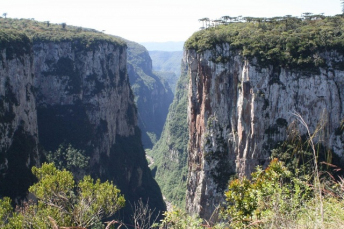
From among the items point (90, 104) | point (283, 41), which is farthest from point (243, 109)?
point (90, 104)

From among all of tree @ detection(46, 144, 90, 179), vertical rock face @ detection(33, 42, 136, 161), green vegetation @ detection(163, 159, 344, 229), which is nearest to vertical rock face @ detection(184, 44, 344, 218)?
green vegetation @ detection(163, 159, 344, 229)

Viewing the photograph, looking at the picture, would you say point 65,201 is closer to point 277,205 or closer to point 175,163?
point 277,205

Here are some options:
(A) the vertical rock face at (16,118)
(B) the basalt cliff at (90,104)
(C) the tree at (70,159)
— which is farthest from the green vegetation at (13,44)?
(C) the tree at (70,159)

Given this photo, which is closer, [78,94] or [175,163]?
[78,94]

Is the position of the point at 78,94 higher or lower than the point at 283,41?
lower

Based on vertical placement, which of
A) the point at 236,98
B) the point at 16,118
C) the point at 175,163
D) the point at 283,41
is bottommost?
the point at 175,163

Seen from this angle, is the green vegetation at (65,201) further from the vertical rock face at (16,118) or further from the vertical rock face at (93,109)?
the vertical rock face at (93,109)
